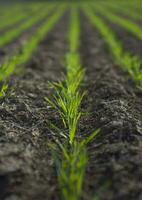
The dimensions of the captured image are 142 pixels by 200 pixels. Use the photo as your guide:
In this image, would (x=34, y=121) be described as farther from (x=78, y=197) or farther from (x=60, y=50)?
(x=60, y=50)

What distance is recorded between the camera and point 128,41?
414 inches

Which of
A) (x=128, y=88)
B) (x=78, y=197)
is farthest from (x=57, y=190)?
(x=128, y=88)

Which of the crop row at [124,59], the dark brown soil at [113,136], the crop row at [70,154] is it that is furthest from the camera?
the crop row at [124,59]

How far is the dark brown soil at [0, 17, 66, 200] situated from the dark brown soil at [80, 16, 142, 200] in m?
0.34

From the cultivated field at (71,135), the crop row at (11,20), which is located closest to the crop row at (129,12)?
the crop row at (11,20)

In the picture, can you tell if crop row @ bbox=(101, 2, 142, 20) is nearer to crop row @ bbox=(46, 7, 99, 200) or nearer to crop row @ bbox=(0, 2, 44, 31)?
crop row @ bbox=(0, 2, 44, 31)

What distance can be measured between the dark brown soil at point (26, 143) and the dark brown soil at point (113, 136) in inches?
13.5

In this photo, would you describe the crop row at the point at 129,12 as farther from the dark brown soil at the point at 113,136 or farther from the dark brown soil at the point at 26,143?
the dark brown soil at the point at 26,143

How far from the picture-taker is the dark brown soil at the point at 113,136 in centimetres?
287

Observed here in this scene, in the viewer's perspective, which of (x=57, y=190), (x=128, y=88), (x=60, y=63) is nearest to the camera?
(x=57, y=190)

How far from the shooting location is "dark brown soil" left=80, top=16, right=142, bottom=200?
2867 mm

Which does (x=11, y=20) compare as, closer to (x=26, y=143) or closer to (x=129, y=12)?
(x=129, y=12)

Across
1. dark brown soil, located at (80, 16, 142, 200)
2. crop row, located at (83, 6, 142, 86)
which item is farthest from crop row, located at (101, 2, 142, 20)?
dark brown soil, located at (80, 16, 142, 200)

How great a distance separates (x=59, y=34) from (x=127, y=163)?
10028mm
